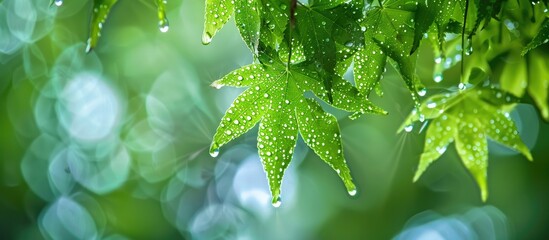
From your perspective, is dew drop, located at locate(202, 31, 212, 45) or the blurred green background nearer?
dew drop, located at locate(202, 31, 212, 45)

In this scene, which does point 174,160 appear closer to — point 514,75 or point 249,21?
point 514,75

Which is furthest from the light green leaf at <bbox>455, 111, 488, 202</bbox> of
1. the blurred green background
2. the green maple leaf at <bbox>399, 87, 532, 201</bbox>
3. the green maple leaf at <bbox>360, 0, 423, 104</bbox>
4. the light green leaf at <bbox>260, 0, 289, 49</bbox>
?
the blurred green background

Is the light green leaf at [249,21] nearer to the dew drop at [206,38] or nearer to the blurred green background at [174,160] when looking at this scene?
the dew drop at [206,38]

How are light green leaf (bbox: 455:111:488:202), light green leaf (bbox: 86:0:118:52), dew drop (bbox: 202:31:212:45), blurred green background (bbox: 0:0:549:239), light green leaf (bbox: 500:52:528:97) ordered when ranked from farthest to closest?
blurred green background (bbox: 0:0:549:239)
light green leaf (bbox: 500:52:528:97)
light green leaf (bbox: 455:111:488:202)
dew drop (bbox: 202:31:212:45)
light green leaf (bbox: 86:0:118:52)

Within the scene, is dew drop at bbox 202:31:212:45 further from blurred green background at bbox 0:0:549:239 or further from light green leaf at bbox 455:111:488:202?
blurred green background at bbox 0:0:549:239

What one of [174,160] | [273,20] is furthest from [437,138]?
[174,160]

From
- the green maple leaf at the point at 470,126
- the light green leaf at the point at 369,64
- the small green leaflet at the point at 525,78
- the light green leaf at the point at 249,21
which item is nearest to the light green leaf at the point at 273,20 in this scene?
the light green leaf at the point at 249,21

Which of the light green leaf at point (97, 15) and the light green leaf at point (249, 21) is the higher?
the light green leaf at point (97, 15)
